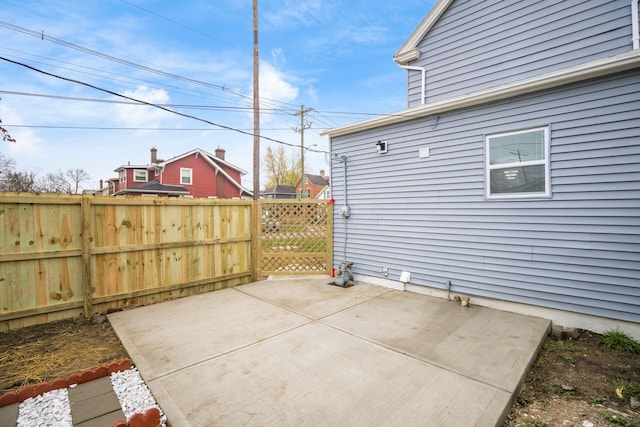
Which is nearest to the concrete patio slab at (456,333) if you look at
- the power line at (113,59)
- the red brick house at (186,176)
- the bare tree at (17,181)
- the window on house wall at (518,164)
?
the window on house wall at (518,164)

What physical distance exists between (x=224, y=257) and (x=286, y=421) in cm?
394

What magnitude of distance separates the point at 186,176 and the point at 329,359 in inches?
903

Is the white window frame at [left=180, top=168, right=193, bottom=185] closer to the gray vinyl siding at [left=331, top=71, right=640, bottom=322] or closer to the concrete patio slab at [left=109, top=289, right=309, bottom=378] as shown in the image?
the concrete patio slab at [left=109, top=289, right=309, bottom=378]

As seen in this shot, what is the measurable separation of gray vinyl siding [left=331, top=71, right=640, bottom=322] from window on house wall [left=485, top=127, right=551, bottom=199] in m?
0.09

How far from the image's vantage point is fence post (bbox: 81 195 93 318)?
3.90m

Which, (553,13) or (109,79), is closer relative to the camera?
(553,13)

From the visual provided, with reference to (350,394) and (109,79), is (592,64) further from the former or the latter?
(109,79)

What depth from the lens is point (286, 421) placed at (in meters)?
1.93

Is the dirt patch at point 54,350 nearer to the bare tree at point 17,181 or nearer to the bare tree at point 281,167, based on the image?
the bare tree at point 17,181

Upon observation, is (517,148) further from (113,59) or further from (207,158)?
(207,158)

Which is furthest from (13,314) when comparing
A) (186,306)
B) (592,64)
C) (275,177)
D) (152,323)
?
(275,177)

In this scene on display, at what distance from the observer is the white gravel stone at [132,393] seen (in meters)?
2.08

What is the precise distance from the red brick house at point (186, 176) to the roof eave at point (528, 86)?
19086 mm

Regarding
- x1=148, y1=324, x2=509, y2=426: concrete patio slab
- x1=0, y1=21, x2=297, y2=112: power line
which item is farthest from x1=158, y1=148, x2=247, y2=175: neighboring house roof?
x1=148, y1=324, x2=509, y2=426: concrete patio slab
